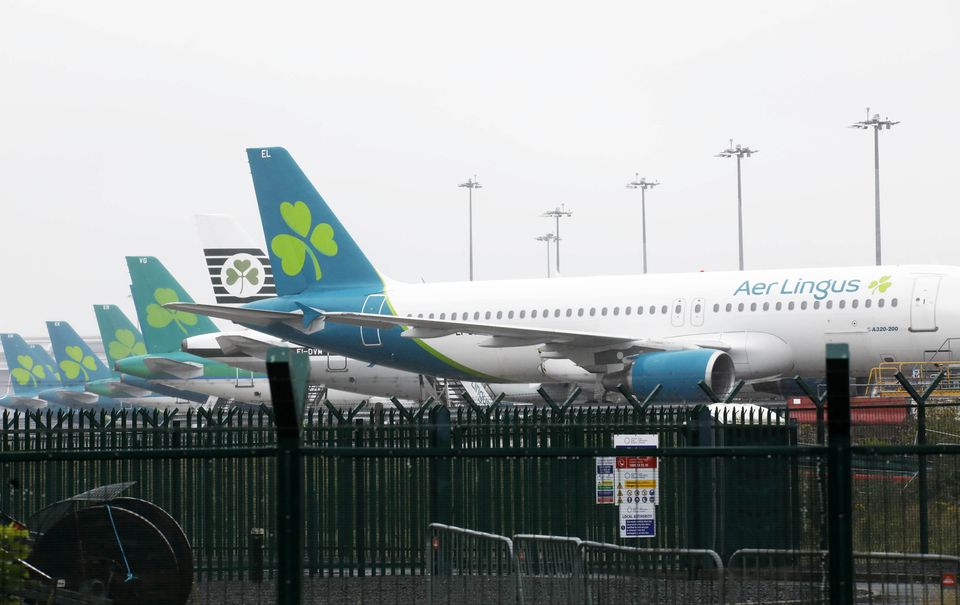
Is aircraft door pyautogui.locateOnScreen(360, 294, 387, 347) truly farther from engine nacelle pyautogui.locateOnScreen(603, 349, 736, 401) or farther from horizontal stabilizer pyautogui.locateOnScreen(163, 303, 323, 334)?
engine nacelle pyautogui.locateOnScreen(603, 349, 736, 401)

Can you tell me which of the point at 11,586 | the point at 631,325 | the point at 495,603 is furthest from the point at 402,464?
the point at 631,325

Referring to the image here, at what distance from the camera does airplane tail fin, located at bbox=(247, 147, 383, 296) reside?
35.5 m

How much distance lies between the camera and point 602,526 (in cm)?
871

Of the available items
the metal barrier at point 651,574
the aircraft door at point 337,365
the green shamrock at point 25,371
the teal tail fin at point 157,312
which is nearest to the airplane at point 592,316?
the aircraft door at point 337,365

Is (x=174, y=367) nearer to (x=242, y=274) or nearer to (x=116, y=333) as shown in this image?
(x=242, y=274)

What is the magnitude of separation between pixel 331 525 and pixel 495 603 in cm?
114

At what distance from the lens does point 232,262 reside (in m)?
42.5

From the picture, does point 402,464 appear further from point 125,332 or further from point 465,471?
point 125,332

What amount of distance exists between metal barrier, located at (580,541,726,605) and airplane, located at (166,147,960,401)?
58.4 feet

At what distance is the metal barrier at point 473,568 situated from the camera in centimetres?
858

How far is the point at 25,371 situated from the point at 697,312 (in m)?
60.2

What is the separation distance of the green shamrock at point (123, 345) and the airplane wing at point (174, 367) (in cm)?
1624

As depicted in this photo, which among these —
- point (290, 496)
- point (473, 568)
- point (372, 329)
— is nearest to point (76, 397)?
point (372, 329)

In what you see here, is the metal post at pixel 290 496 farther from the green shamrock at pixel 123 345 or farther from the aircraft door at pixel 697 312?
the green shamrock at pixel 123 345
